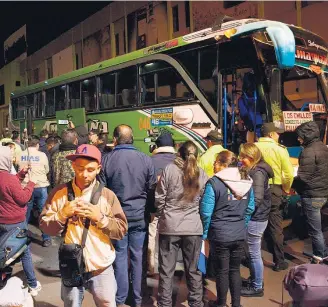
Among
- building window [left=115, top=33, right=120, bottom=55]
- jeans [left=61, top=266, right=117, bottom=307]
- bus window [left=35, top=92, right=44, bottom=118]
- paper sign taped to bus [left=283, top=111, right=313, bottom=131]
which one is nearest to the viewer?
jeans [left=61, top=266, right=117, bottom=307]

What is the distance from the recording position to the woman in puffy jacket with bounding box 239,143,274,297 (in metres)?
4.64

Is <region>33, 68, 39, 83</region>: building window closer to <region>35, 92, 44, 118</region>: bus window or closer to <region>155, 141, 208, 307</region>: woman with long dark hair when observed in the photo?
<region>35, 92, 44, 118</region>: bus window

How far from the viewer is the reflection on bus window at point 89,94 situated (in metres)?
11.2

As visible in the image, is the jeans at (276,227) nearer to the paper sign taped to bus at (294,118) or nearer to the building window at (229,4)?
the paper sign taped to bus at (294,118)

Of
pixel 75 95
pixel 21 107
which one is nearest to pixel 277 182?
pixel 75 95

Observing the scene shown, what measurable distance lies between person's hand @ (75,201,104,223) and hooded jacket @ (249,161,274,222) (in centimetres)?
232

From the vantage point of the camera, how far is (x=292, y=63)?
21.8ft

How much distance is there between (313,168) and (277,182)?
1.72 ft

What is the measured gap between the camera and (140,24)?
21.4 m

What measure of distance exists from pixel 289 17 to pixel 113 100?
743 cm

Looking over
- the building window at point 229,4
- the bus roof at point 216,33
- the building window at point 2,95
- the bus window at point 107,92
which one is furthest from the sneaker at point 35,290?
the building window at point 2,95

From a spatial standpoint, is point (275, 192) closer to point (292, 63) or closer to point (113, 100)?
point (292, 63)

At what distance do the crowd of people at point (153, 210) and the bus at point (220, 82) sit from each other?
1977mm

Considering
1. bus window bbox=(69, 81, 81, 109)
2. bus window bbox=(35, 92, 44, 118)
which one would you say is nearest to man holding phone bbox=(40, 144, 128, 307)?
bus window bbox=(69, 81, 81, 109)
